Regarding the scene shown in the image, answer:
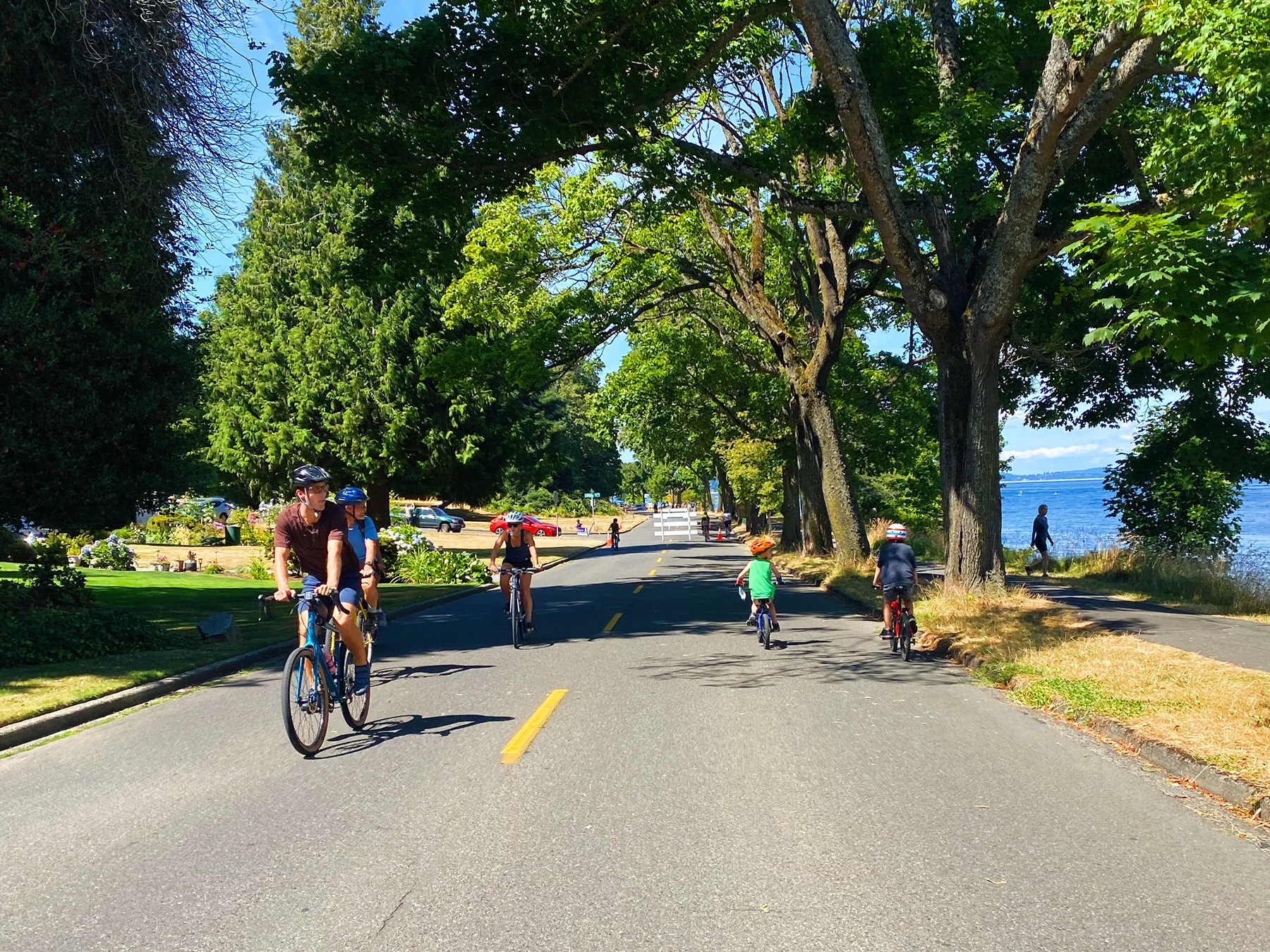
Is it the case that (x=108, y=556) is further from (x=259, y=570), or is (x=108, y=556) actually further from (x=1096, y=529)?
(x=1096, y=529)

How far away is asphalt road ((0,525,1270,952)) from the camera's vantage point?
4137mm

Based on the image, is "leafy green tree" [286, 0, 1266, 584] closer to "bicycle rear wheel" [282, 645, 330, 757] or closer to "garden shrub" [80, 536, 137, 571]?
"bicycle rear wheel" [282, 645, 330, 757]

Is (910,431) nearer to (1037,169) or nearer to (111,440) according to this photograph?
(1037,169)

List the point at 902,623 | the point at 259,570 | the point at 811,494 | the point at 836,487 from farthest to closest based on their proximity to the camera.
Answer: the point at 811,494
the point at 259,570
the point at 836,487
the point at 902,623

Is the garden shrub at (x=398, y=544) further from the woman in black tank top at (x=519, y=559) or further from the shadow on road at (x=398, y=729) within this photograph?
the shadow on road at (x=398, y=729)

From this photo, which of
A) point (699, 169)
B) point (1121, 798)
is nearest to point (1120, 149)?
point (699, 169)

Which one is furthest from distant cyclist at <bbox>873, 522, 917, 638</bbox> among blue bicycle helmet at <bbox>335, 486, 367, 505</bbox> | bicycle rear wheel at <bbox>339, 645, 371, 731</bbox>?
bicycle rear wheel at <bbox>339, 645, 371, 731</bbox>

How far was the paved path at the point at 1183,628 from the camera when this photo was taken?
419 inches

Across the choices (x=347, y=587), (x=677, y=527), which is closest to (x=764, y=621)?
(x=347, y=587)

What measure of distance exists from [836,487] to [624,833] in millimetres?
19225

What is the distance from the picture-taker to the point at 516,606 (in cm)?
1283

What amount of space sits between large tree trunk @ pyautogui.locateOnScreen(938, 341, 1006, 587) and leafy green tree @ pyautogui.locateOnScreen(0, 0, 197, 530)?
1057cm

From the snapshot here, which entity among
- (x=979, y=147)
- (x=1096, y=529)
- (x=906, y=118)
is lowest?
(x=1096, y=529)

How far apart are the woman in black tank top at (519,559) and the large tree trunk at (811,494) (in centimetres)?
1440
